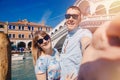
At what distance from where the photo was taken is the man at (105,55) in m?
0.17

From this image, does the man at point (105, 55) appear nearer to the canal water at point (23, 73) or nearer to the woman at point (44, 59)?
the woman at point (44, 59)

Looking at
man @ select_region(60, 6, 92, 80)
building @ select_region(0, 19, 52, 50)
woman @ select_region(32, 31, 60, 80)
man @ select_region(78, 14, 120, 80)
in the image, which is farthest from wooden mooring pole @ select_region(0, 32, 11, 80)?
building @ select_region(0, 19, 52, 50)

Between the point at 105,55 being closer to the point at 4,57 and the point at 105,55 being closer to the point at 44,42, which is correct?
the point at 44,42

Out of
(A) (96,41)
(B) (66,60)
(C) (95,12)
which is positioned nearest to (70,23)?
(B) (66,60)

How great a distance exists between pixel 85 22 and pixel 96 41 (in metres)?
4.54

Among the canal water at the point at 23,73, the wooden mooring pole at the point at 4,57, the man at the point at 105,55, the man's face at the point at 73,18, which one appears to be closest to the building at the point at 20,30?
the canal water at the point at 23,73

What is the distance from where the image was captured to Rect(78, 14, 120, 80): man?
6.7 inches

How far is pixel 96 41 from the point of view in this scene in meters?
0.19

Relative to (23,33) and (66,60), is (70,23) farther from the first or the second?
(23,33)

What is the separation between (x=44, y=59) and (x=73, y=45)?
13 cm

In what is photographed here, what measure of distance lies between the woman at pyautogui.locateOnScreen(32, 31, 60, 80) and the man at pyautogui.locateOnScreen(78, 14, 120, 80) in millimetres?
470

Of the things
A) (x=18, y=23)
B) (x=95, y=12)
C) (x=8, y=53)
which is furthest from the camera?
(x=18, y=23)

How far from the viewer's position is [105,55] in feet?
0.59

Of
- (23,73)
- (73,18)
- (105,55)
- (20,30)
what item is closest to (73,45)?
(73,18)
